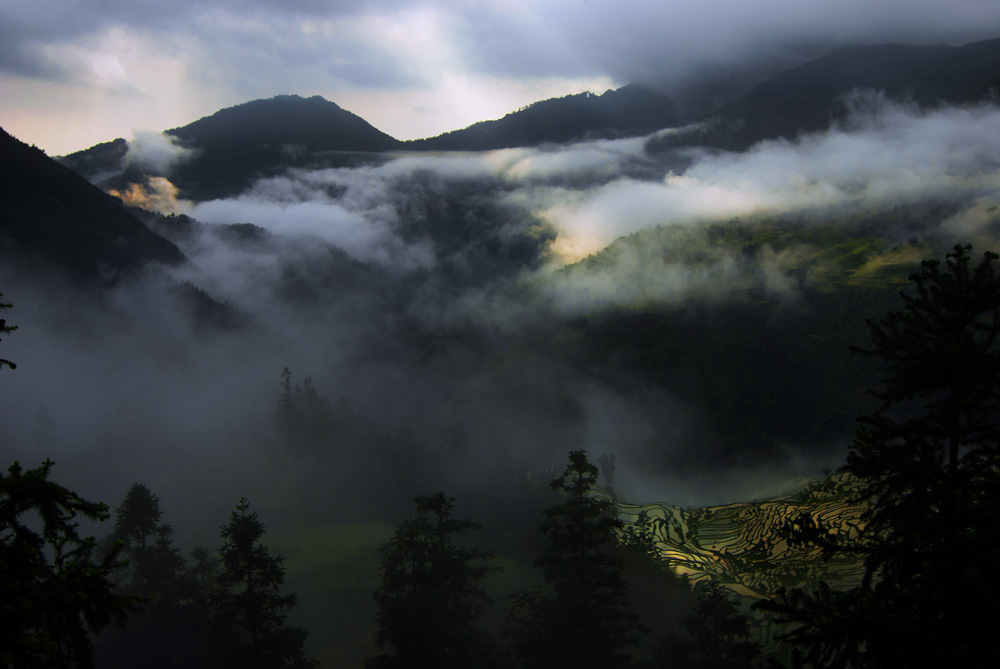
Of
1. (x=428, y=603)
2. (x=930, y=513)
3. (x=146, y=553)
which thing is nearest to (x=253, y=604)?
(x=428, y=603)

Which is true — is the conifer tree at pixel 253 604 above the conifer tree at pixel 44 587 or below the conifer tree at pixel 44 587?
below

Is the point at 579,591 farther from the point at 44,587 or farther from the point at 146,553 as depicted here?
the point at 146,553

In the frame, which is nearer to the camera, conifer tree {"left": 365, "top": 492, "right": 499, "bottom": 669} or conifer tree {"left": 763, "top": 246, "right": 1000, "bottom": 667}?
conifer tree {"left": 763, "top": 246, "right": 1000, "bottom": 667}

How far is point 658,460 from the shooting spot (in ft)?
438

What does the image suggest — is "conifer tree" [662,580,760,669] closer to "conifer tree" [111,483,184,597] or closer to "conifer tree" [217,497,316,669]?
"conifer tree" [217,497,316,669]

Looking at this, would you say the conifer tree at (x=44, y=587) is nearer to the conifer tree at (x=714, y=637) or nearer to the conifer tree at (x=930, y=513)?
the conifer tree at (x=930, y=513)

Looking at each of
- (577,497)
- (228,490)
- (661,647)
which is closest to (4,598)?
(577,497)

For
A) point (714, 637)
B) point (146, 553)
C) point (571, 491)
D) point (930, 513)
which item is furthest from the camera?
point (146, 553)

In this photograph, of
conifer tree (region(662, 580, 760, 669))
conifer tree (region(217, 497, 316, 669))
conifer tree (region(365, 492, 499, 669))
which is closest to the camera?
conifer tree (region(217, 497, 316, 669))

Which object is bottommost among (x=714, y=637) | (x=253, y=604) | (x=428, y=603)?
(x=714, y=637)

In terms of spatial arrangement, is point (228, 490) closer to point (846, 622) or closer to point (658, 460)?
point (658, 460)

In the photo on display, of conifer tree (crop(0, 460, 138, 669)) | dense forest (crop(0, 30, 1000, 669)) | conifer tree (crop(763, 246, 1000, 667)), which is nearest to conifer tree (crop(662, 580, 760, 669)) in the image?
dense forest (crop(0, 30, 1000, 669))

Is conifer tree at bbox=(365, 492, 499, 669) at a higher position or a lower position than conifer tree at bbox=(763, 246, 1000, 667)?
lower

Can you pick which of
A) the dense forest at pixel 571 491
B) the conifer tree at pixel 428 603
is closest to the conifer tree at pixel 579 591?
the dense forest at pixel 571 491
